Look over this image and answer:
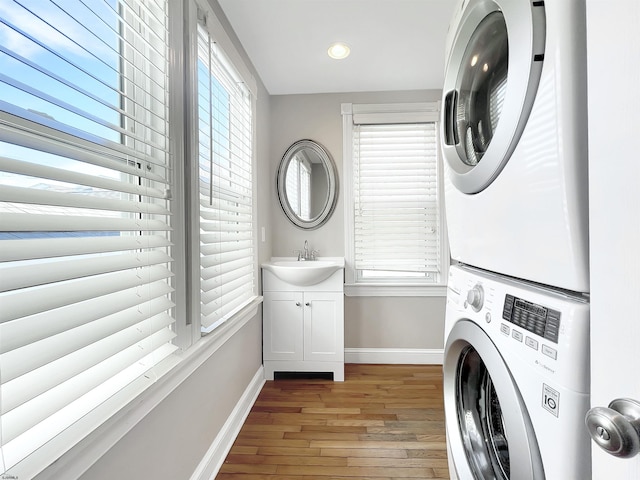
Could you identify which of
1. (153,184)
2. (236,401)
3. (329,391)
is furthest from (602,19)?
(329,391)

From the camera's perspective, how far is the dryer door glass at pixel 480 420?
0.89 m

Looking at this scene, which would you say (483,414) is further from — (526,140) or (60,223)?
(60,223)

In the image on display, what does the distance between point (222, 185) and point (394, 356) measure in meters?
2.01

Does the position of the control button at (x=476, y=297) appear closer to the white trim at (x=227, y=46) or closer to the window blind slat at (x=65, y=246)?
the window blind slat at (x=65, y=246)

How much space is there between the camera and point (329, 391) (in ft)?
7.56

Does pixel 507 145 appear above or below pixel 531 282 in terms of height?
above

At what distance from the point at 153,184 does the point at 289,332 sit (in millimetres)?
1641

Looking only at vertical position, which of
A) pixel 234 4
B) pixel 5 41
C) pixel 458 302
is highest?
pixel 234 4

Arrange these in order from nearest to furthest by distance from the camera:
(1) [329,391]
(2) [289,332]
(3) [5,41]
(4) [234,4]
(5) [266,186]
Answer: (3) [5,41]
(4) [234,4]
(1) [329,391]
(2) [289,332]
(5) [266,186]

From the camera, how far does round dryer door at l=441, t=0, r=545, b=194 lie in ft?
2.04

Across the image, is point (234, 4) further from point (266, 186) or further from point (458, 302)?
→ point (458, 302)

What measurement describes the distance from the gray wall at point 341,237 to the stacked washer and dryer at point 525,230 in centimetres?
183

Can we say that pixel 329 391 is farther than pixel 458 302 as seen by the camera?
Yes

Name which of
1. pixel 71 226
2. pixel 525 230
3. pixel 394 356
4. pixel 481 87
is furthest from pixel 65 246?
pixel 394 356
